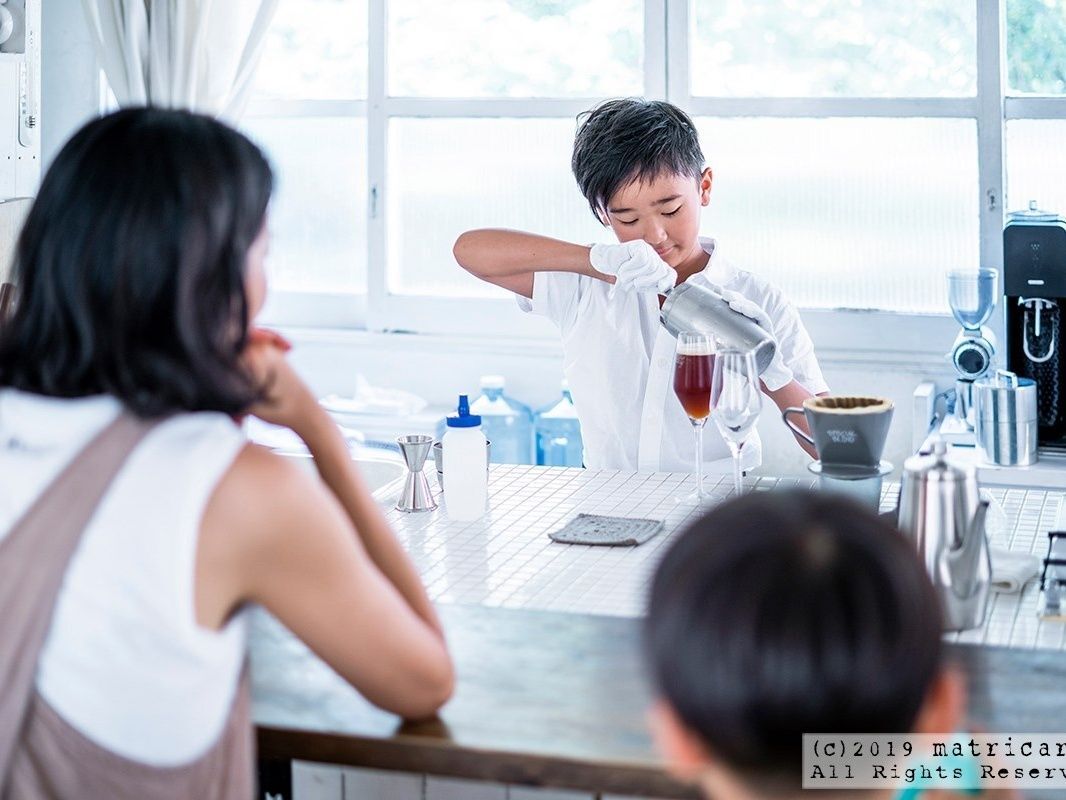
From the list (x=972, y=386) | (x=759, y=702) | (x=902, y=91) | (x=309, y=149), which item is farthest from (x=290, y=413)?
(x=309, y=149)

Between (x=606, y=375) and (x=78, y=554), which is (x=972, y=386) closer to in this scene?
(x=606, y=375)

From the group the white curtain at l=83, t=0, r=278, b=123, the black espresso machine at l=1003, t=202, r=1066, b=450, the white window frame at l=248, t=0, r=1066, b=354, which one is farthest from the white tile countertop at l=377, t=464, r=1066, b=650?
the white curtain at l=83, t=0, r=278, b=123

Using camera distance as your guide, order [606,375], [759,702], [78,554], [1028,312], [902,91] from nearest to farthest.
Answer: [759,702], [78,554], [606,375], [1028,312], [902,91]

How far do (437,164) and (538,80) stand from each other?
1.26 ft

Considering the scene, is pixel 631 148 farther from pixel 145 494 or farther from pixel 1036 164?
pixel 145 494

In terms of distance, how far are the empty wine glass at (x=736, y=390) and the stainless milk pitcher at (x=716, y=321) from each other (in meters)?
0.12

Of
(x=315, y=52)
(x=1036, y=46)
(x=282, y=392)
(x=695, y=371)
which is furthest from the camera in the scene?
(x=315, y=52)

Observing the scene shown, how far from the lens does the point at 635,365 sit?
2.71m

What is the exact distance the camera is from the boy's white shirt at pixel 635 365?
2.66 m

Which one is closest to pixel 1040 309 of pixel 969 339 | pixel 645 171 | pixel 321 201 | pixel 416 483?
pixel 969 339

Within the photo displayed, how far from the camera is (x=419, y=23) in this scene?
387 cm

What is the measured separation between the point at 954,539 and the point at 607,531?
555 millimetres

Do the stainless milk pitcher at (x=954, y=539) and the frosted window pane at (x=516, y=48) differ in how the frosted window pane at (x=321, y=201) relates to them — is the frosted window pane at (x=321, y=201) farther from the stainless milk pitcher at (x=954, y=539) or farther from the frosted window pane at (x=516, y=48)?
the stainless milk pitcher at (x=954, y=539)

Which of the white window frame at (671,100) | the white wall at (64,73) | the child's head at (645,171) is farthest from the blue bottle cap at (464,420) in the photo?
the white wall at (64,73)
